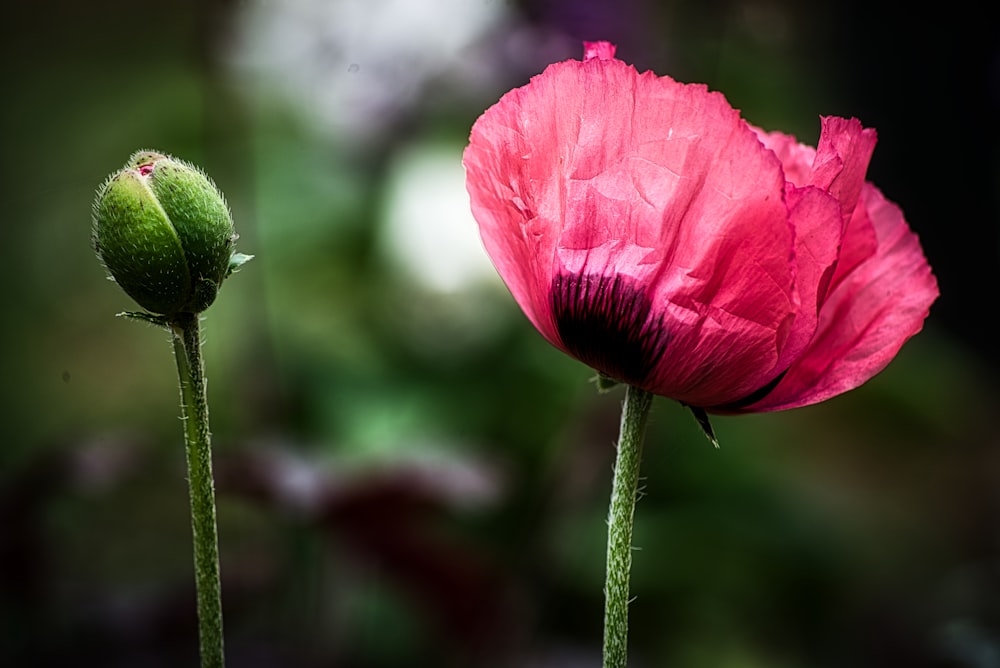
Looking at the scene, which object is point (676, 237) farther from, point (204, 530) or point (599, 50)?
point (204, 530)

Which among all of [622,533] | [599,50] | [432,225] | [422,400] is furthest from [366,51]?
[622,533]

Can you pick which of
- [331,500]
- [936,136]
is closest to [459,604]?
[331,500]

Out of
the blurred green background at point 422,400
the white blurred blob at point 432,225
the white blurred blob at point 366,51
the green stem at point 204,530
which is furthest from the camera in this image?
the white blurred blob at point 432,225

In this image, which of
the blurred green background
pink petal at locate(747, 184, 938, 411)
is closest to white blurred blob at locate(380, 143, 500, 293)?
the blurred green background

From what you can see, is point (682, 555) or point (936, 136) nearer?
point (682, 555)

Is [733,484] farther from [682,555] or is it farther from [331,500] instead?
[331,500]

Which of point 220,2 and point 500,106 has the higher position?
point 220,2

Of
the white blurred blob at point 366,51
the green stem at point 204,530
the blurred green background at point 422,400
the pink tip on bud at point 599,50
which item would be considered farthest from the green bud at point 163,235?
the white blurred blob at point 366,51

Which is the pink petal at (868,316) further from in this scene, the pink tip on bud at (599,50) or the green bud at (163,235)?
the green bud at (163,235)
